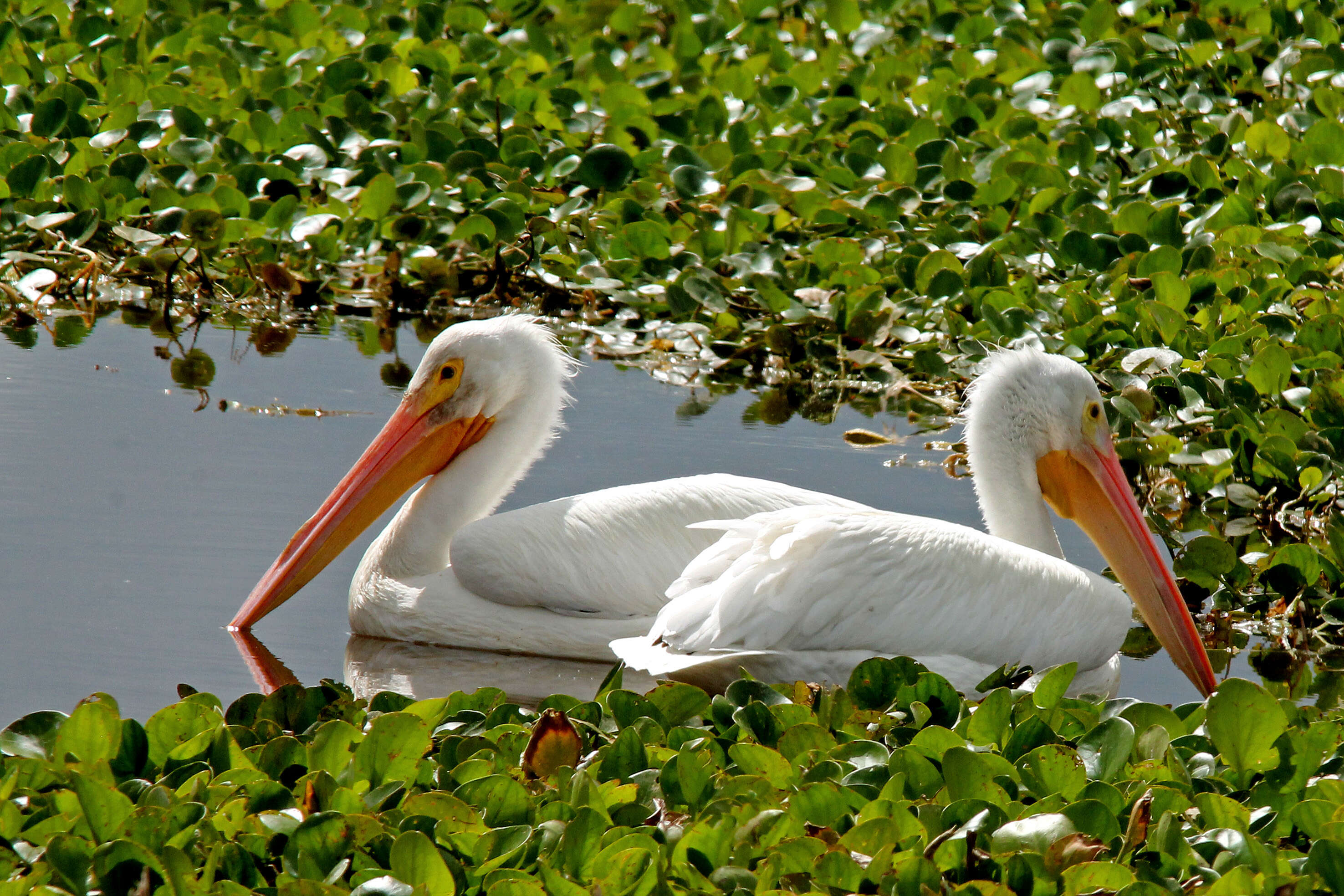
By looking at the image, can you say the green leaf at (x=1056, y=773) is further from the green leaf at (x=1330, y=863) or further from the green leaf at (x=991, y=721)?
the green leaf at (x=1330, y=863)

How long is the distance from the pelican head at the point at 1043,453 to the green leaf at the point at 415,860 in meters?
2.21

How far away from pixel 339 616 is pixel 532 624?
1.83 feet

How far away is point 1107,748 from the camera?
2.82 meters

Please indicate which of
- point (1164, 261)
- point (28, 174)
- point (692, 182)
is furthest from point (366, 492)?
point (1164, 261)

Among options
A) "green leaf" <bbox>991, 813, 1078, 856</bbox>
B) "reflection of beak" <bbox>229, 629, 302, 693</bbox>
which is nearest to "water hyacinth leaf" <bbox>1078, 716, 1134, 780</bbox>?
"green leaf" <bbox>991, 813, 1078, 856</bbox>

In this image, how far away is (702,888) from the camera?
2.31 metres

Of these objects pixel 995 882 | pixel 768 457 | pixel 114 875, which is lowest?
pixel 768 457

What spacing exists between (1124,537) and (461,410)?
1.73 metres

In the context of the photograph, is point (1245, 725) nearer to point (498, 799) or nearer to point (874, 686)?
point (874, 686)

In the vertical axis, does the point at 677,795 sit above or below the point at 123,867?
below

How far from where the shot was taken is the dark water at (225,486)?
11.7 feet

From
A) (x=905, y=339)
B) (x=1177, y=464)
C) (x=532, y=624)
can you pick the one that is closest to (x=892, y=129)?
(x=905, y=339)

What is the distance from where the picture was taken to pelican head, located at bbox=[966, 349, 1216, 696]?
4.04 metres

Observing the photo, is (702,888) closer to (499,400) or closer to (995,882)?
(995,882)
